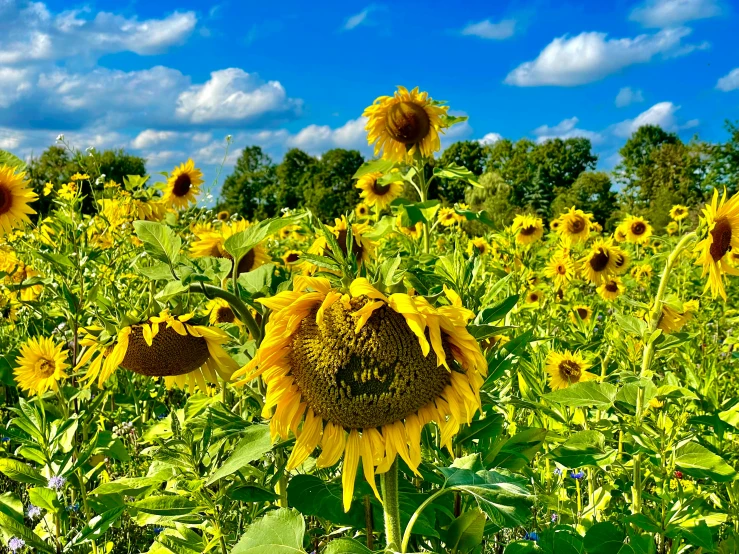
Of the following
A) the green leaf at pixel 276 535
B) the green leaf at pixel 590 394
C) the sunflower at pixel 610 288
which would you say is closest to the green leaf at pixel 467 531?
the green leaf at pixel 276 535

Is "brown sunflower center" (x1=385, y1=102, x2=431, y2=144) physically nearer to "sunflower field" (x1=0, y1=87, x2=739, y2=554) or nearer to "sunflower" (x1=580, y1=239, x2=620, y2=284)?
"sunflower field" (x1=0, y1=87, x2=739, y2=554)

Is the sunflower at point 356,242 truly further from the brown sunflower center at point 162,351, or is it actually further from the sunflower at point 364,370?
the sunflower at point 364,370

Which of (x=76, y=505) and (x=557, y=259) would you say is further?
(x=557, y=259)

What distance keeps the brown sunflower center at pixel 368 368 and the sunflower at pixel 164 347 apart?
64cm

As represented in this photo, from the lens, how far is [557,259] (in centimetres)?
584

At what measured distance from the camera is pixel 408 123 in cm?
429

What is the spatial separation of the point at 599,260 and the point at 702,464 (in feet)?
12.1

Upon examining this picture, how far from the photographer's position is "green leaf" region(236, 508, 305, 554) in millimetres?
1225

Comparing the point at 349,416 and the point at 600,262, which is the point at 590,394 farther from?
the point at 600,262

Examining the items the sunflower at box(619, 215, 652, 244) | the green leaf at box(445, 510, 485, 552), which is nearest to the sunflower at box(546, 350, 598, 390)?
the green leaf at box(445, 510, 485, 552)

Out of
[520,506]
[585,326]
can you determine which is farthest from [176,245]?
[585,326]

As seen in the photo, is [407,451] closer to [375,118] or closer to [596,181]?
[375,118]

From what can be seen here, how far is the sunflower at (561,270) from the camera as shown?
18.1 feet

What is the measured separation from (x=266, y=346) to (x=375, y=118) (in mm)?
3381
